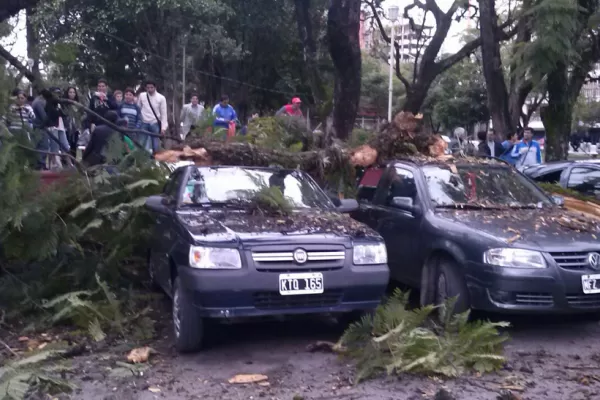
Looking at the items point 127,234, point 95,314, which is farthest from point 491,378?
point 127,234

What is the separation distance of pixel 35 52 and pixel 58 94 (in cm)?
61

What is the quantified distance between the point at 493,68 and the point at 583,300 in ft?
38.8

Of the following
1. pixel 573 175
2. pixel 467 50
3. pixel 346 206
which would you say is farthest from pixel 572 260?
pixel 467 50

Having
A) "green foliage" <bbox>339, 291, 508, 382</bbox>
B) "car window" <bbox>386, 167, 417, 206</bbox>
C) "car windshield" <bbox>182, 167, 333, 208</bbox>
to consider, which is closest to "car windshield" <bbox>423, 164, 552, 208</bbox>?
"car window" <bbox>386, 167, 417, 206</bbox>

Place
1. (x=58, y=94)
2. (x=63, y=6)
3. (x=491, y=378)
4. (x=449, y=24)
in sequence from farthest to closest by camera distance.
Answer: (x=63, y=6)
(x=449, y=24)
(x=58, y=94)
(x=491, y=378)

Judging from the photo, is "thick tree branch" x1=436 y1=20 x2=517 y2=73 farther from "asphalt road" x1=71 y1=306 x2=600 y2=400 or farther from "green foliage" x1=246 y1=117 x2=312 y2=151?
"asphalt road" x1=71 y1=306 x2=600 y2=400

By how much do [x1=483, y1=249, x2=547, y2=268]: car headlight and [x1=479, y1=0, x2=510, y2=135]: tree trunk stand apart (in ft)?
38.5

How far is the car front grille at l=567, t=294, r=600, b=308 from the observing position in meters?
6.89

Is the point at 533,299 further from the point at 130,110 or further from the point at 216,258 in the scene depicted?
the point at 130,110

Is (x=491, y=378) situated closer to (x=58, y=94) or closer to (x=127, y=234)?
(x=127, y=234)

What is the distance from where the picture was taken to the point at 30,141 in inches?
315

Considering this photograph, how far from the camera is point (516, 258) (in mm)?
6930

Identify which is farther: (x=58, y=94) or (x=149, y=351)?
(x=58, y=94)

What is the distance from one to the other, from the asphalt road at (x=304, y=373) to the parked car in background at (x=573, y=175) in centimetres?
579
